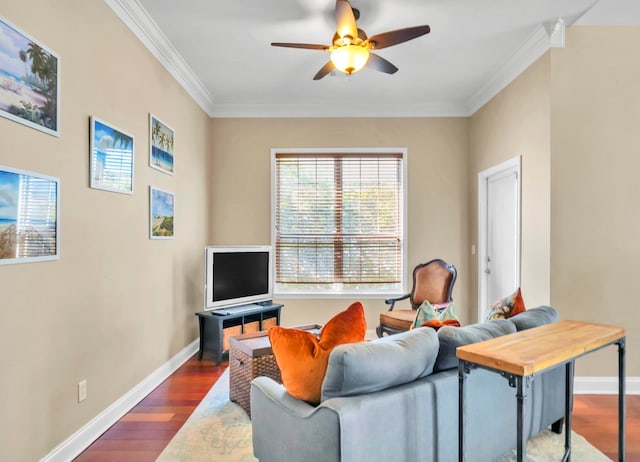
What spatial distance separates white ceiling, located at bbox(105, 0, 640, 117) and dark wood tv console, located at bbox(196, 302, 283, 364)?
242 centimetres

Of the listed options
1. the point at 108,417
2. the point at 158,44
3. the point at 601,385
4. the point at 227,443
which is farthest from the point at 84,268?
the point at 601,385

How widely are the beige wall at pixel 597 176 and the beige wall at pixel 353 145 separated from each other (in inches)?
69.6

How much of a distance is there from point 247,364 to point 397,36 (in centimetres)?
254

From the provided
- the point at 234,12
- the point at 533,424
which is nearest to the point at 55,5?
the point at 234,12

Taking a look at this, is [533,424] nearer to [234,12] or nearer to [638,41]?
[638,41]

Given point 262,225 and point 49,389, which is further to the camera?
point 262,225

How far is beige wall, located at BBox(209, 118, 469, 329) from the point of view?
4.82 meters

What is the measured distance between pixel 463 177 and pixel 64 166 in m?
4.30

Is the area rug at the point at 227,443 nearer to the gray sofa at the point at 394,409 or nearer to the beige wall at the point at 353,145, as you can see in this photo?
the gray sofa at the point at 394,409

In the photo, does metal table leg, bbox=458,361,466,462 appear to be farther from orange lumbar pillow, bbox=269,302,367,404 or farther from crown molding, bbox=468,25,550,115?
crown molding, bbox=468,25,550,115

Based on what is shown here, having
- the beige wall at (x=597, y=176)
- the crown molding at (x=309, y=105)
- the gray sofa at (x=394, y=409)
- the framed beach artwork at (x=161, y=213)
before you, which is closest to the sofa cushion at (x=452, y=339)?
the gray sofa at (x=394, y=409)

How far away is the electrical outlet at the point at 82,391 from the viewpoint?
2234 mm

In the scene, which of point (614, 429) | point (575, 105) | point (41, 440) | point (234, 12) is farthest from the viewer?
point (575, 105)

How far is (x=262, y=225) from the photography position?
4.87 m
